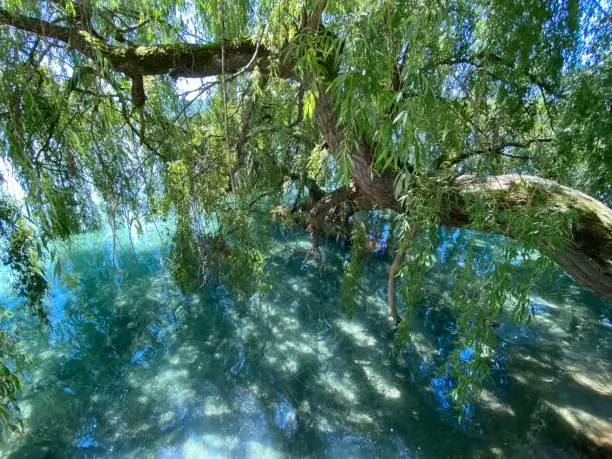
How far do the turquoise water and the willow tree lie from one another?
62cm

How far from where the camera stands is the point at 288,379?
3.37m

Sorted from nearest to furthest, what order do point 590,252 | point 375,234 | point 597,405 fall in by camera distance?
point 590,252 < point 597,405 < point 375,234

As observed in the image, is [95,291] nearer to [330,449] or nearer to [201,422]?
[201,422]

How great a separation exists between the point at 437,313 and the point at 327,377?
1.65m

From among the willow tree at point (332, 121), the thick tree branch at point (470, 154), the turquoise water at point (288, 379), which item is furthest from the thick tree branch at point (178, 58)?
the thick tree branch at point (470, 154)

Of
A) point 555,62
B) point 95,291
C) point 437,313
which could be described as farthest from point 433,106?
point 95,291

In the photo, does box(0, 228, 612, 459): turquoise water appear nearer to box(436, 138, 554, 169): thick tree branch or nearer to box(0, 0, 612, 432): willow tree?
box(0, 0, 612, 432): willow tree

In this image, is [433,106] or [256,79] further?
[256,79]

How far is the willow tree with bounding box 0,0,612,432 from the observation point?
5.29ft

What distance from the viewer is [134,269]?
18.8 ft

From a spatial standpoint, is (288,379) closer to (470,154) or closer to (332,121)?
(332,121)

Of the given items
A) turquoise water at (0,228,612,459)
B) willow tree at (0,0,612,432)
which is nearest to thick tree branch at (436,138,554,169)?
willow tree at (0,0,612,432)

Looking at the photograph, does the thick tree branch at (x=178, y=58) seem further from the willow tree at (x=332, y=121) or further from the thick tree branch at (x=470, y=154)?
the thick tree branch at (x=470, y=154)

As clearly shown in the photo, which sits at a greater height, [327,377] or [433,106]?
[433,106]
